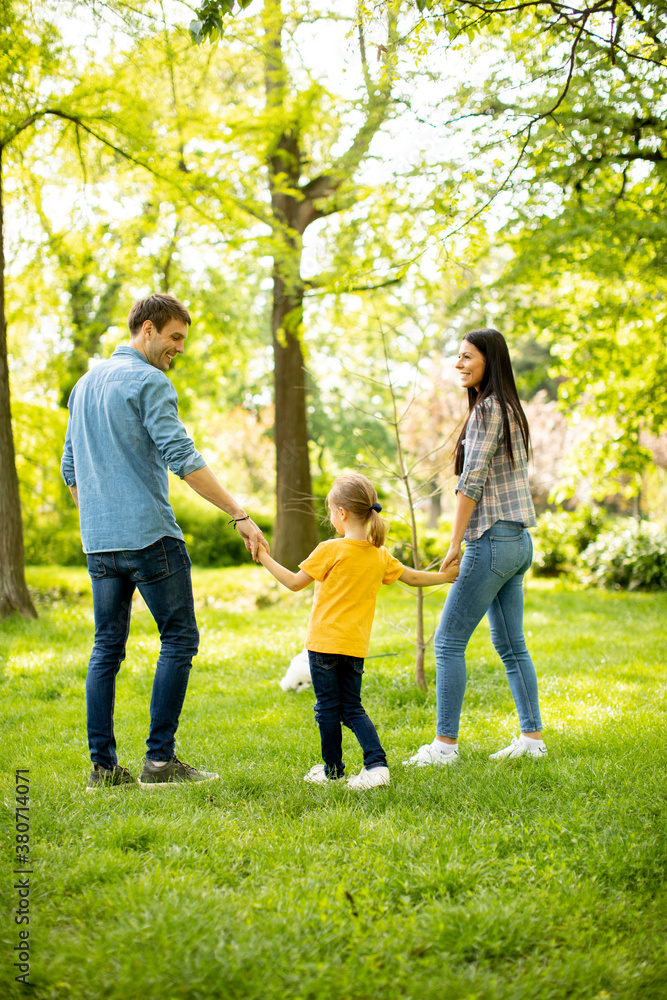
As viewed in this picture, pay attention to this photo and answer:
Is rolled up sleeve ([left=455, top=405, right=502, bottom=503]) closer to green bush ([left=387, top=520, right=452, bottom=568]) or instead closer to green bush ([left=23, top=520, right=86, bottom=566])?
green bush ([left=387, top=520, right=452, bottom=568])

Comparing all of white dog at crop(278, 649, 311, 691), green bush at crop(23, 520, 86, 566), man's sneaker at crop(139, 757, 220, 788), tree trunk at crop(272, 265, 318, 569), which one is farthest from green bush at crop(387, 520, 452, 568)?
man's sneaker at crop(139, 757, 220, 788)

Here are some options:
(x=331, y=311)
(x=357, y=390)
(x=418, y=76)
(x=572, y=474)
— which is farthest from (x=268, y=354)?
(x=418, y=76)

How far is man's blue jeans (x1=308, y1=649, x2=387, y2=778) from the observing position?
3.23 metres

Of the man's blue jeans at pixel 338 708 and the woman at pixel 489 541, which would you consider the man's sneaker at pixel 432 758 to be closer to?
the woman at pixel 489 541

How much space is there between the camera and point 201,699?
4.86 meters

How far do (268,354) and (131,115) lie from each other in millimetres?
17571

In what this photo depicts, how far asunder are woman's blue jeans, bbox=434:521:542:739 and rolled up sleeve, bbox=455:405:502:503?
213mm

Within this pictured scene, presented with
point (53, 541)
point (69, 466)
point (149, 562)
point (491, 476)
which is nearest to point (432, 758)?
point (491, 476)

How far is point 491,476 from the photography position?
3543 millimetres

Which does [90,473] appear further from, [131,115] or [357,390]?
[357,390]

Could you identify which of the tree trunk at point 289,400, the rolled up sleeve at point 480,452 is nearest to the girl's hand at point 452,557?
the rolled up sleeve at point 480,452

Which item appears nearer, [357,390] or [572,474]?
[572,474]

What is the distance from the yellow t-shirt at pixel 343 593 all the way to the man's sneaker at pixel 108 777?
1.00m

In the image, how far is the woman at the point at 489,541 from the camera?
3.46 m
